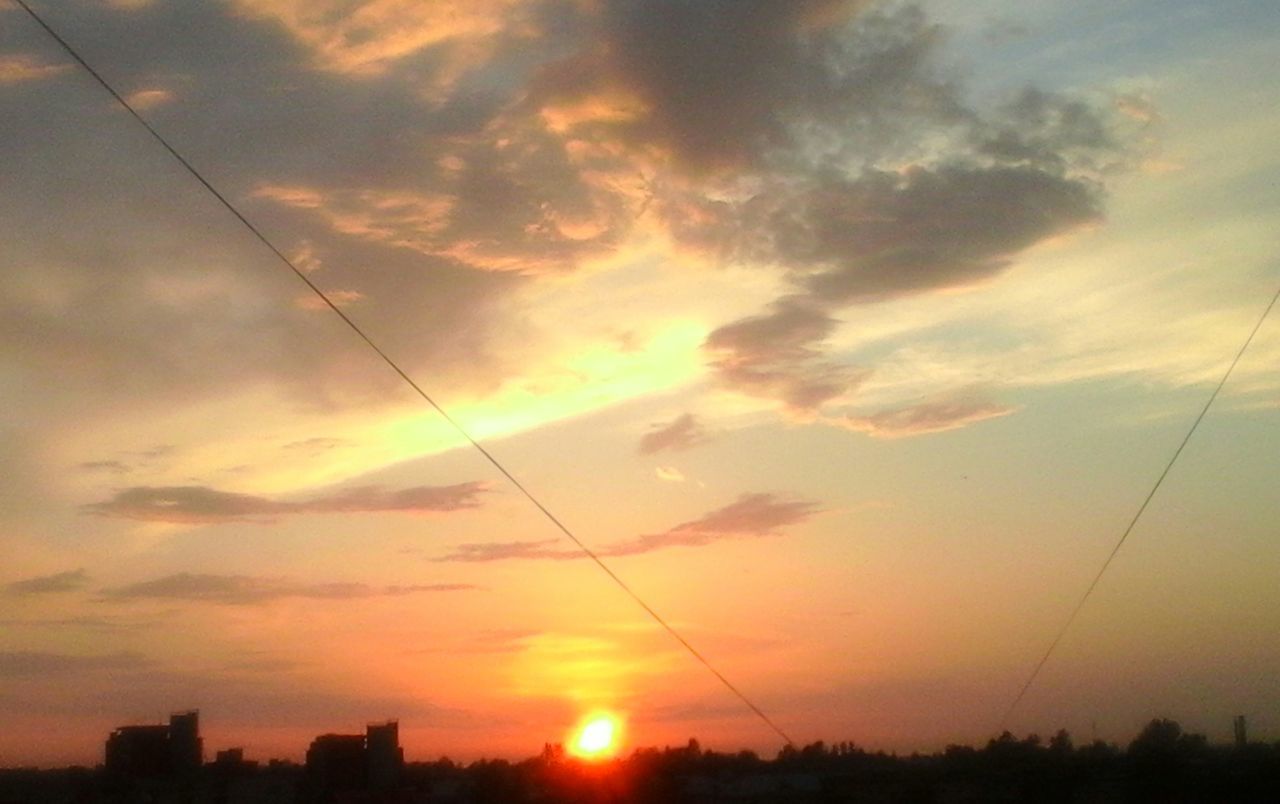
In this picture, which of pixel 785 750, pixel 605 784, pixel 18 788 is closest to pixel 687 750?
pixel 785 750

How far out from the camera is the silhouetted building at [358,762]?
152 ft

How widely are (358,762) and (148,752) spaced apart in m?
7.28

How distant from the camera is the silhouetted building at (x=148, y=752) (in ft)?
152

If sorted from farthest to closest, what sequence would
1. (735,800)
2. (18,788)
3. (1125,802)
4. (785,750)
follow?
(785,750) → (18,788) → (735,800) → (1125,802)

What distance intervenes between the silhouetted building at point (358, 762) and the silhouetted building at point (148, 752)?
14.9 feet

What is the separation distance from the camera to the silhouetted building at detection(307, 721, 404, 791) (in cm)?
4625

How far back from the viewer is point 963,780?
52.5m

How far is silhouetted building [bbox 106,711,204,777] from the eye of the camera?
4625 centimetres

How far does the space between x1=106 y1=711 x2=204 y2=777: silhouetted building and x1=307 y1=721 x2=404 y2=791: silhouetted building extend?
454 centimetres

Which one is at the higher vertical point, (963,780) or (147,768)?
(147,768)

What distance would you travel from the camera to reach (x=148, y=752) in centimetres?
4638

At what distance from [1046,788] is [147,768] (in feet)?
104

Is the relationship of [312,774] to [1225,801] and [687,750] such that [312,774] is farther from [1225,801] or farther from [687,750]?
[687,750]

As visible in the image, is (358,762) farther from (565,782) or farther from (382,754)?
(565,782)
